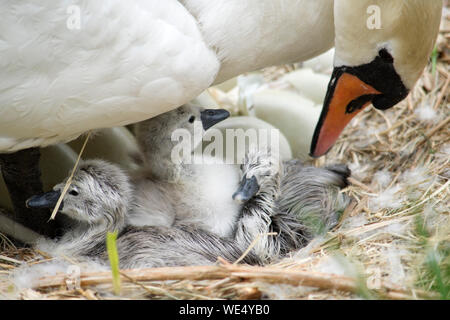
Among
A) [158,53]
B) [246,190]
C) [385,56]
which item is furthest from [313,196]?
[158,53]

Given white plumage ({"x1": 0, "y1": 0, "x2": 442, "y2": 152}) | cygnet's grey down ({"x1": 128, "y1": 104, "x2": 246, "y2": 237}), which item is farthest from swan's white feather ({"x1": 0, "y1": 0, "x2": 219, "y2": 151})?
cygnet's grey down ({"x1": 128, "y1": 104, "x2": 246, "y2": 237})

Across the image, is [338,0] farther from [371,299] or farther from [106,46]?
[371,299]

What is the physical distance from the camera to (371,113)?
2.62 m

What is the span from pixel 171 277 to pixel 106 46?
1.76ft

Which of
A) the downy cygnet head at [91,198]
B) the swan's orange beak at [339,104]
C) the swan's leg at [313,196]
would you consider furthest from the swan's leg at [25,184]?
the swan's orange beak at [339,104]

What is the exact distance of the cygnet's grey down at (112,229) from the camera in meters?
1.71

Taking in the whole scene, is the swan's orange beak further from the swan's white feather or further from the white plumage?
the swan's white feather

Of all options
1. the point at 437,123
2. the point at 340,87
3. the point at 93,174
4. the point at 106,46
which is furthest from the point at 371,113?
the point at 106,46

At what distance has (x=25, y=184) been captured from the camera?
1.85m

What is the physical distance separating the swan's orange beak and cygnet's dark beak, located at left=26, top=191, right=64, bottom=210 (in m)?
0.80

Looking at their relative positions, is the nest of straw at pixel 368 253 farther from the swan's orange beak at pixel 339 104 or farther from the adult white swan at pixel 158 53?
the adult white swan at pixel 158 53

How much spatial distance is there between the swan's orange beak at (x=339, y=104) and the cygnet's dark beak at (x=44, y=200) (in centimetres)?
80

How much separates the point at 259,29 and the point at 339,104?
36 cm

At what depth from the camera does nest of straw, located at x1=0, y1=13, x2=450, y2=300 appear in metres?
1.37
